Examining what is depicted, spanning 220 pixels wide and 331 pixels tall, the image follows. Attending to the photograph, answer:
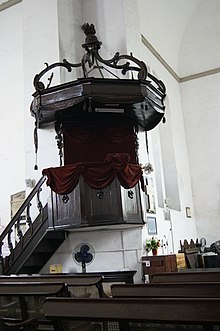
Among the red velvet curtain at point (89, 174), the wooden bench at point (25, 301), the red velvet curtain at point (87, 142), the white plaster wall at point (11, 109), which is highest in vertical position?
the white plaster wall at point (11, 109)

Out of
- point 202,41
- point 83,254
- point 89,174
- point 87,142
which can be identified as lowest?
point 83,254

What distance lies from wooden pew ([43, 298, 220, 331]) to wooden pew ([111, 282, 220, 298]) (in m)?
0.39

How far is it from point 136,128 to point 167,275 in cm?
423

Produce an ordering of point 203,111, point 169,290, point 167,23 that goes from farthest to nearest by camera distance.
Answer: point 203,111
point 167,23
point 169,290

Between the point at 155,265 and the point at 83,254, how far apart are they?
1.30 meters

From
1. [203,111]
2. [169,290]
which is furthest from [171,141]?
[169,290]

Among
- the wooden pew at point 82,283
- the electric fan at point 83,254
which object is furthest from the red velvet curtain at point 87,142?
the wooden pew at point 82,283

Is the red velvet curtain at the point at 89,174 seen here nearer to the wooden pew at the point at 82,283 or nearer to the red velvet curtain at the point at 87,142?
the red velvet curtain at the point at 87,142

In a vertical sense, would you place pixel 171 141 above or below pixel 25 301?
above

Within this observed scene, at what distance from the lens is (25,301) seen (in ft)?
11.1

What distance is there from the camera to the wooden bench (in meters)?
3.11

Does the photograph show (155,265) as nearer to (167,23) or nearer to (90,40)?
(90,40)

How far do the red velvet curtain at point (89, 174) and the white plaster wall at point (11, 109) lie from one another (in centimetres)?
348

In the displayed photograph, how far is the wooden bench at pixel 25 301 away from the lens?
10.2 feet
